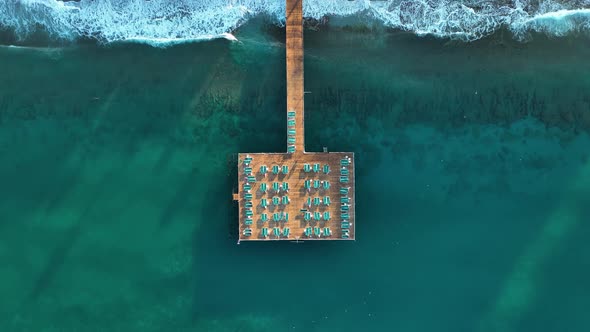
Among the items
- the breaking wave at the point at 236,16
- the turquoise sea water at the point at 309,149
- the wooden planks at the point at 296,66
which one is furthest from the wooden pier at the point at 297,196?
the breaking wave at the point at 236,16

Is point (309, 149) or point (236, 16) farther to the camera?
point (236, 16)

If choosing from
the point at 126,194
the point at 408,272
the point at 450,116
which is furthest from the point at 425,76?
the point at 126,194

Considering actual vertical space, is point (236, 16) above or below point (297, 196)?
above

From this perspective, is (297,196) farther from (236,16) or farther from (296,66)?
(236,16)

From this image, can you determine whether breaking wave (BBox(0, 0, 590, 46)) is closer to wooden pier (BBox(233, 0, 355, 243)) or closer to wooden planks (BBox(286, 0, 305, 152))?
wooden planks (BBox(286, 0, 305, 152))

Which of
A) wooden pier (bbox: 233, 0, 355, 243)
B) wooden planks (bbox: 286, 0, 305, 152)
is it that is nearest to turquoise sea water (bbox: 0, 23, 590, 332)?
wooden planks (bbox: 286, 0, 305, 152)

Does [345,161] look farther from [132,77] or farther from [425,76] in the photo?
[132,77]

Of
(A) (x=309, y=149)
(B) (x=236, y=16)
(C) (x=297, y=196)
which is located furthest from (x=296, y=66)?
(C) (x=297, y=196)
